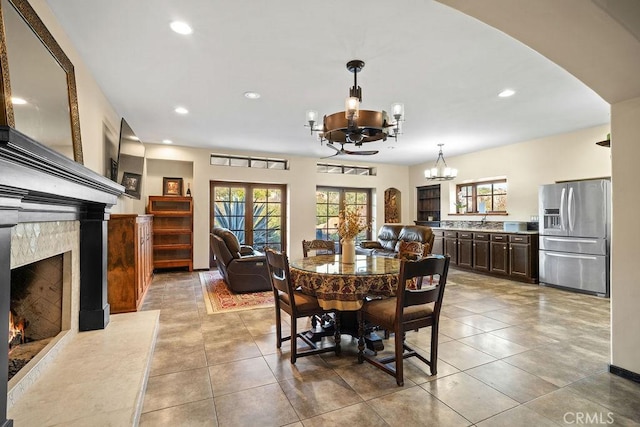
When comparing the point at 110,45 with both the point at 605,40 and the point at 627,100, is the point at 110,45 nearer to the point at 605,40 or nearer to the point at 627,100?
the point at 605,40

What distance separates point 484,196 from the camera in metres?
7.03

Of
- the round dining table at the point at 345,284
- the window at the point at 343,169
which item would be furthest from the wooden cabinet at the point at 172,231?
the round dining table at the point at 345,284

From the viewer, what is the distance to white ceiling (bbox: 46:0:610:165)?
89.1 inches

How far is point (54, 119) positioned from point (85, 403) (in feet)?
6.08

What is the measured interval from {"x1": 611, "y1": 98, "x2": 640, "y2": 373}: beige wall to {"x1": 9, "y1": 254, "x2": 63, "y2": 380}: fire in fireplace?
162 inches

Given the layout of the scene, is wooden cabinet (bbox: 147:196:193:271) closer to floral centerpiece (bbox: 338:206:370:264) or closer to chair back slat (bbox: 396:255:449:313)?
floral centerpiece (bbox: 338:206:370:264)

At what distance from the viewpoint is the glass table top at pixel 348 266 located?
2555 mm

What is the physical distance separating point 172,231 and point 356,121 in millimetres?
5040

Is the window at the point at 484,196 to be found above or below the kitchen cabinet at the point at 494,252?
above

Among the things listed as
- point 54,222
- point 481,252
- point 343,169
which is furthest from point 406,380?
point 343,169

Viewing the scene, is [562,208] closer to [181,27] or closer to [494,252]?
[494,252]

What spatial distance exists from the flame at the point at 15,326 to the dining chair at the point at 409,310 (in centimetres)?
244

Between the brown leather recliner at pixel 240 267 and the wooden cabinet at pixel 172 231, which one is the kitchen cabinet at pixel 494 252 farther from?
the wooden cabinet at pixel 172 231

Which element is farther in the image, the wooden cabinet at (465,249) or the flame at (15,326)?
the wooden cabinet at (465,249)
